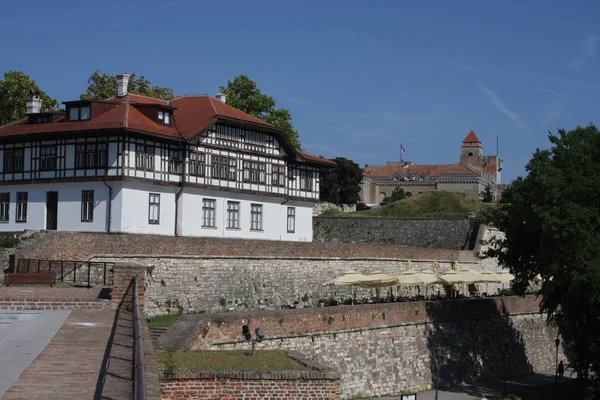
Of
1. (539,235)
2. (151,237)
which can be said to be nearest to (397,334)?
(539,235)

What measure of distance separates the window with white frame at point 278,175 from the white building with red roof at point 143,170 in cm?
5

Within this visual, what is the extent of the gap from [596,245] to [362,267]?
48.7 feet

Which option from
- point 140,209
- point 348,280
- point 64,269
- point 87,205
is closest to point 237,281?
point 348,280

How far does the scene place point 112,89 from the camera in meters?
55.8

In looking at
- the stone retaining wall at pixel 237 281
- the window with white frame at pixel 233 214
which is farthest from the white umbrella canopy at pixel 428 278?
the window with white frame at pixel 233 214

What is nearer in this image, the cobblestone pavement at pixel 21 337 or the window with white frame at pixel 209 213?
the cobblestone pavement at pixel 21 337

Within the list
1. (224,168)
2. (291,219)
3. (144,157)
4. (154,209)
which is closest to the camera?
(144,157)

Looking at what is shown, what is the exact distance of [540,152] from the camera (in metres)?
33.1

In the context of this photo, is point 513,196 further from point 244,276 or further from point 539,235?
point 244,276

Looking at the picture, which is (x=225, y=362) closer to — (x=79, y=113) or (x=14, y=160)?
(x=79, y=113)

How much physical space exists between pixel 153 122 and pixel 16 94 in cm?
1947

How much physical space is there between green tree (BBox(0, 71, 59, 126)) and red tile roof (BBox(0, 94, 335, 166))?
13.1m

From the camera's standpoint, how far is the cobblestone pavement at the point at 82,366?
29.9ft

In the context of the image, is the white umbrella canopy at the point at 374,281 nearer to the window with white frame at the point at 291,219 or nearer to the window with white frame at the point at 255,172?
the window with white frame at the point at 255,172
